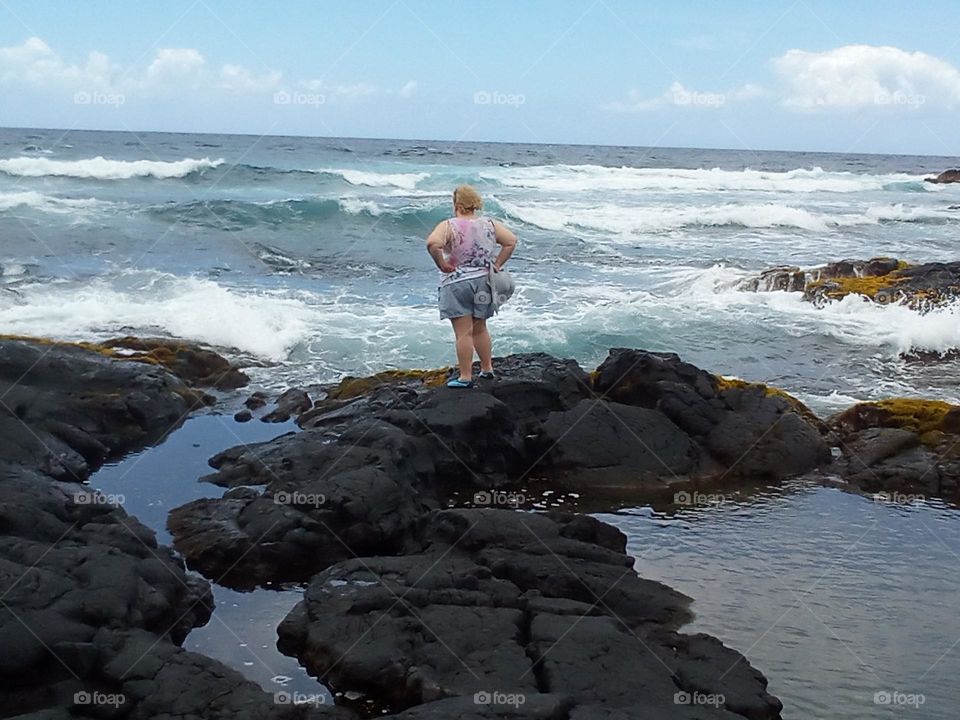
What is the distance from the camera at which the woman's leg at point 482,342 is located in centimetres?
862

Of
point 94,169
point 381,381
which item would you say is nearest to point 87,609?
point 381,381

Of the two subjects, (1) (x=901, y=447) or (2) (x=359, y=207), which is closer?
(1) (x=901, y=447)

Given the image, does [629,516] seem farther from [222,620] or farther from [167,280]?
[167,280]

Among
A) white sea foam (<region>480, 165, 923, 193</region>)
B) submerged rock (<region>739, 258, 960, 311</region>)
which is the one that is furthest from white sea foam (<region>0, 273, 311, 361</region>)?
white sea foam (<region>480, 165, 923, 193</region>)

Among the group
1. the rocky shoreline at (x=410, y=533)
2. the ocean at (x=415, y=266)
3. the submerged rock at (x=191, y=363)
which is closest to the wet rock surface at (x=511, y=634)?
the rocky shoreline at (x=410, y=533)

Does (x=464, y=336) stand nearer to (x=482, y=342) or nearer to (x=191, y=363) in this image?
(x=482, y=342)

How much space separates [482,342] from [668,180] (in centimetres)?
5306

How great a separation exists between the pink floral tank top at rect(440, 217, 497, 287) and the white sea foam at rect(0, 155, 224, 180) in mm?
35267

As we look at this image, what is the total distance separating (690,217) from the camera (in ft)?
122

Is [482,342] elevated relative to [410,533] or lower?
elevated

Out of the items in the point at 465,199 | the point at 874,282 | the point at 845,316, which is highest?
the point at 465,199

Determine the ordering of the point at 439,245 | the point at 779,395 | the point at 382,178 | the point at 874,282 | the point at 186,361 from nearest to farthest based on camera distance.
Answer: the point at 439,245 < the point at 779,395 < the point at 186,361 < the point at 874,282 < the point at 382,178

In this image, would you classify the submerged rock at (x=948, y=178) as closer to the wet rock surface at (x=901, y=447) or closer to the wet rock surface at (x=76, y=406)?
the wet rock surface at (x=901, y=447)

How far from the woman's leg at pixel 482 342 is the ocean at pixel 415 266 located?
11.9 ft
